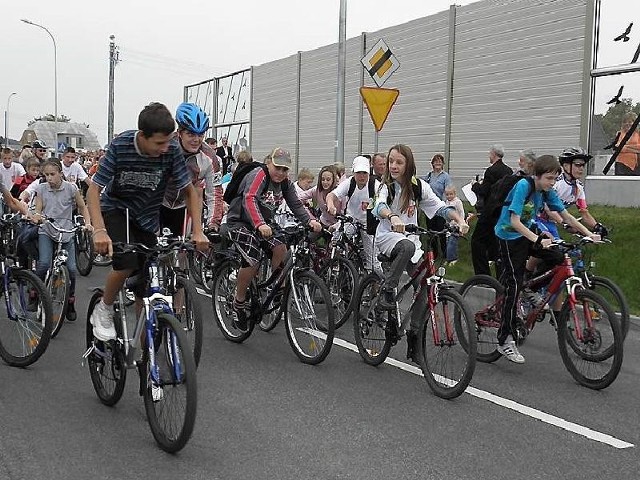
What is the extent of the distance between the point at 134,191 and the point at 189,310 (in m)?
1.00

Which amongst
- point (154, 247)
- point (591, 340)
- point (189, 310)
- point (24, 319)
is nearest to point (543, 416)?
point (591, 340)

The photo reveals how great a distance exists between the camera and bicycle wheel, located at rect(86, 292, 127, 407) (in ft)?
17.9

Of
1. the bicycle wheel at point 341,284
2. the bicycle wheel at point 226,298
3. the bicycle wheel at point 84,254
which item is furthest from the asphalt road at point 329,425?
the bicycle wheel at point 84,254

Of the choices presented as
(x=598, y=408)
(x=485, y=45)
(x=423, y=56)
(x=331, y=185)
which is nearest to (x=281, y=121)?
(x=423, y=56)

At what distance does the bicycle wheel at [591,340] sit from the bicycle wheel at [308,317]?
185 centimetres

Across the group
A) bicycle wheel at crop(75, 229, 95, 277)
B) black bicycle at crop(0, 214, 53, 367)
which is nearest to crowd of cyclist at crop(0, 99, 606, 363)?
black bicycle at crop(0, 214, 53, 367)

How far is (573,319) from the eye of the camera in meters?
6.55

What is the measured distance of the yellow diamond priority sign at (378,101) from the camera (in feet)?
41.9

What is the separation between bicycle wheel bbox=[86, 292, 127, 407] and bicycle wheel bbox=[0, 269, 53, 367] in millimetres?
829

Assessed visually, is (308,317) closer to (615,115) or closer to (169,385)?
(169,385)

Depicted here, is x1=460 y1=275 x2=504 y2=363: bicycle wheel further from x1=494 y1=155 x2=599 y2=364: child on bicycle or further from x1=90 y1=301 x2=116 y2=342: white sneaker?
x1=90 y1=301 x2=116 y2=342: white sneaker

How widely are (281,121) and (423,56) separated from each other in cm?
972

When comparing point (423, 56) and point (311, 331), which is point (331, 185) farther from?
point (423, 56)

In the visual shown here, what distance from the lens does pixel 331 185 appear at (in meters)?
10.9
